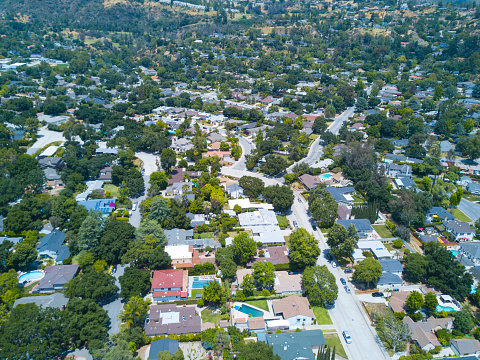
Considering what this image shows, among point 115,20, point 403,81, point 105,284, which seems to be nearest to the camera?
point 105,284

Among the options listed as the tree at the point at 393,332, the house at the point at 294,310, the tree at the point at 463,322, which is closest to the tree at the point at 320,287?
the house at the point at 294,310

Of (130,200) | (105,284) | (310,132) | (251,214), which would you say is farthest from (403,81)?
(105,284)

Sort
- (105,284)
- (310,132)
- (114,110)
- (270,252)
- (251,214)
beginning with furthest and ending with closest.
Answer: (114,110)
(310,132)
(251,214)
(270,252)
(105,284)

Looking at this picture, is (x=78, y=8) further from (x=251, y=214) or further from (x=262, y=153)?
(x=251, y=214)

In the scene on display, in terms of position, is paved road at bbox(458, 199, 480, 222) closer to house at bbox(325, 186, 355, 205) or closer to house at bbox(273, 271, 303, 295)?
house at bbox(325, 186, 355, 205)

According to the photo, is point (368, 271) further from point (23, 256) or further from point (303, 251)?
point (23, 256)

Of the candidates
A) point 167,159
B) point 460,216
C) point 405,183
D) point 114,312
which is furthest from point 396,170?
point 114,312

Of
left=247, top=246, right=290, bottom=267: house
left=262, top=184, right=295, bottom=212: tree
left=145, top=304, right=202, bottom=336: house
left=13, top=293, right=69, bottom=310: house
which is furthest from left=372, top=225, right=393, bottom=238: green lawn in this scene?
left=13, top=293, right=69, bottom=310: house
